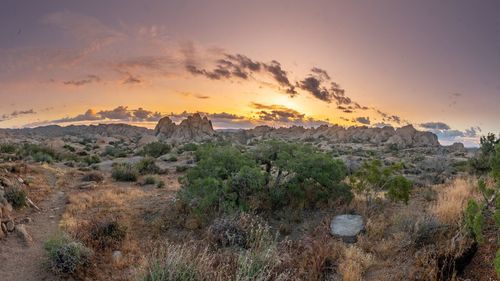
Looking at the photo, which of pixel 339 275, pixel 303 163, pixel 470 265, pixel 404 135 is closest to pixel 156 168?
pixel 303 163

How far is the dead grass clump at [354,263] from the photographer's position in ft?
23.0

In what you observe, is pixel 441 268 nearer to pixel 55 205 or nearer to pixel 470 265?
pixel 470 265

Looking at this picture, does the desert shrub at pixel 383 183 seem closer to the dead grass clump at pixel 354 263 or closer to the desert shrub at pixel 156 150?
the dead grass clump at pixel 354 263

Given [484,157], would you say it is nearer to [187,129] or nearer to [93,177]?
[93,177]

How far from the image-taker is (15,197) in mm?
12047

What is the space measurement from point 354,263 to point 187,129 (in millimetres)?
85683

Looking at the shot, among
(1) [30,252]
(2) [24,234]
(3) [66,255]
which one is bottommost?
(1) [30,252]

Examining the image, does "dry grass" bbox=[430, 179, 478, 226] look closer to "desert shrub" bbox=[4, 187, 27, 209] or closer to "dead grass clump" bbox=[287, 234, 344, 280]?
"dead grass clump" bbox=[287, 234, 344, 280]

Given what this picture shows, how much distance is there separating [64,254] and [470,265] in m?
8.23

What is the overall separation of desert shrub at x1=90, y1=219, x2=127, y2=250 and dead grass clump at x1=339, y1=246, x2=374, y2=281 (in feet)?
Answer: 18.4

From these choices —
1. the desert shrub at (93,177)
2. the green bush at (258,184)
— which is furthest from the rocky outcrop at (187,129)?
the green bush at (258,184)

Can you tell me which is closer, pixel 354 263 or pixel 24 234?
pixel 354 263

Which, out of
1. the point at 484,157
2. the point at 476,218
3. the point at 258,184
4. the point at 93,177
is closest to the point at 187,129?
the point at 93,177

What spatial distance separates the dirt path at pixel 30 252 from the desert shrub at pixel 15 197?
387mm
